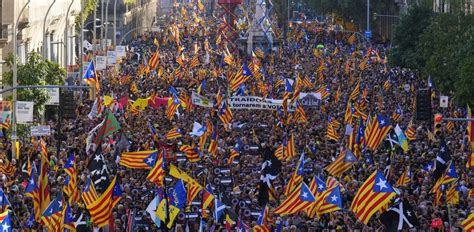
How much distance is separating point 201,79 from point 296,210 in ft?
152

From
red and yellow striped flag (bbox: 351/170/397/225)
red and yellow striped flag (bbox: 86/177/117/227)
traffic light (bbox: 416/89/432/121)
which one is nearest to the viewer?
red and yellow striped flag (bbox: 351/170/397/225)

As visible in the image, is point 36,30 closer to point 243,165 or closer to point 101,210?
point 243,165

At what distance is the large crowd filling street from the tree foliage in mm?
1117

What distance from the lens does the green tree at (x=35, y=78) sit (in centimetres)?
6000

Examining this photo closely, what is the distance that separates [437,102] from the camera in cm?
6812

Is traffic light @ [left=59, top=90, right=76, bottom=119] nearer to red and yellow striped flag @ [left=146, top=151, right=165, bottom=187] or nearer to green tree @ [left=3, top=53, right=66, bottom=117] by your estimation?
red and yellow striped flag @ [left=146, top=151, right=165, bottom=187]

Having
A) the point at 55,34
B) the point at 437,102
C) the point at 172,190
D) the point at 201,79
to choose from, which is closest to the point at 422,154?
the point at 172,190

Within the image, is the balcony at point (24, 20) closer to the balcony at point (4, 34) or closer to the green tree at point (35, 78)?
the balcony at point (4, 34)

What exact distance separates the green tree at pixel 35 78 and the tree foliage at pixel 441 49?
50.4 feet

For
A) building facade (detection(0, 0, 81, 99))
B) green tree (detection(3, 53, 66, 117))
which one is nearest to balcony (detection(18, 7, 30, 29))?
building facade (detection(0, 0, 81, 99))

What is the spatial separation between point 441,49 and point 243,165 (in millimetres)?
30430

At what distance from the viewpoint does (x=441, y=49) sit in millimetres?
69625

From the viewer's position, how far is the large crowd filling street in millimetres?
30500

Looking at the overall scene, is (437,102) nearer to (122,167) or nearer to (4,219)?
(122,167)
